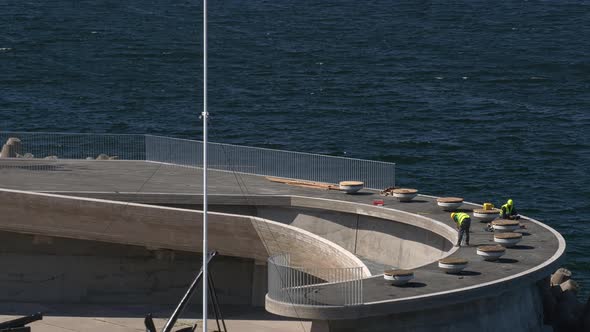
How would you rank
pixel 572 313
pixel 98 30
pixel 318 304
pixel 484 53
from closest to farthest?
pixel 318 304 < pixel 572 313 < pixel 484 53 < pixel 98 30

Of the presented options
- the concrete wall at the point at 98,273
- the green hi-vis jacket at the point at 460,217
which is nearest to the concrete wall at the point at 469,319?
the green hi-vis jacket at the point at 460,217

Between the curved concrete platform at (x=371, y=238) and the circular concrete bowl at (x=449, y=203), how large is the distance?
0.32m

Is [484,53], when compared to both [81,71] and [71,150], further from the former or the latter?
[71,150]

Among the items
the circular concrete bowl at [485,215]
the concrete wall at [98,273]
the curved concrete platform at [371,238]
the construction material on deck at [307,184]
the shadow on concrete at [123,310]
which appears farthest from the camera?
the construction material on deck at [307,184]

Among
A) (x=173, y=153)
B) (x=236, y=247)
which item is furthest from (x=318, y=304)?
(x=173, y=153)

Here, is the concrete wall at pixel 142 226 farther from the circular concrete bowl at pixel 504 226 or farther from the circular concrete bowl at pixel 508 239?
the circular concrete bowl at pixel 504 226

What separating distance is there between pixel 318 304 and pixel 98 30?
12504 cm

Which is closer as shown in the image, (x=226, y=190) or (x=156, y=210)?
(x=156, y=210)

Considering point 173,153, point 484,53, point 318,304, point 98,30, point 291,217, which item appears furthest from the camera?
point 98,30

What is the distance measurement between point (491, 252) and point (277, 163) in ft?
59.8

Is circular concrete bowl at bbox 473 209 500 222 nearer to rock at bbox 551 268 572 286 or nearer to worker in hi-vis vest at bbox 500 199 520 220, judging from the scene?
worker in hi-vis vest at bbox 500 199 520 220

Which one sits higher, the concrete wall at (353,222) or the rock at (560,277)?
the concrete wall at (353,222)

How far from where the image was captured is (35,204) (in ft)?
190

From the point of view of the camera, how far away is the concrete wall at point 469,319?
147 ft
